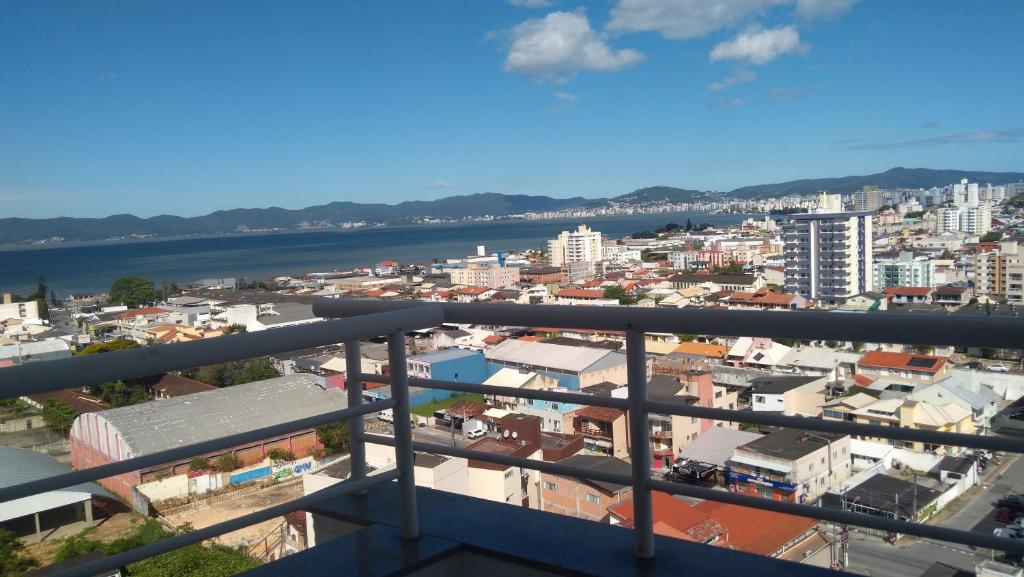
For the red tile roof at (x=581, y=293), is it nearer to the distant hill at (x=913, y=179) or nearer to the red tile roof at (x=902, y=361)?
the red tile roof at (x=902, y=361)

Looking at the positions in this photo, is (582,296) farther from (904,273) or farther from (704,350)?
(904,273)

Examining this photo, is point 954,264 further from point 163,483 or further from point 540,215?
point 540,215

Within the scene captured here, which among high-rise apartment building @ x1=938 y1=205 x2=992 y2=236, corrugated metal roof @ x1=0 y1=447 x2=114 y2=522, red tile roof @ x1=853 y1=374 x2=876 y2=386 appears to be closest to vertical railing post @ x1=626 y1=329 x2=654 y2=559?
corrugated metal roof @ x1=0 y1=447 x2=114 y2=522

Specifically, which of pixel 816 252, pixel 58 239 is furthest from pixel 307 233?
pixel 816 252

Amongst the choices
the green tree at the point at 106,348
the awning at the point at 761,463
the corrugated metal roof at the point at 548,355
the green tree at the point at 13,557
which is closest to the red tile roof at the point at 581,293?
the corrugated metal roof at the point at 548,355

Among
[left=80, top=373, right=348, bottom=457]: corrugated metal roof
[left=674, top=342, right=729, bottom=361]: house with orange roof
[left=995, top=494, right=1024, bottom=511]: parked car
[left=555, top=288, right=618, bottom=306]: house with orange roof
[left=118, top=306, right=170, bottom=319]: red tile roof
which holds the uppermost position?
[left=995, top=494, right=1024, bottom=511]: parked car

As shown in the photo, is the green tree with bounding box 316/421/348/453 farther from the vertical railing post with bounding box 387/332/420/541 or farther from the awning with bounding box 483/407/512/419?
the awning with bounding box 483/407/512/419
